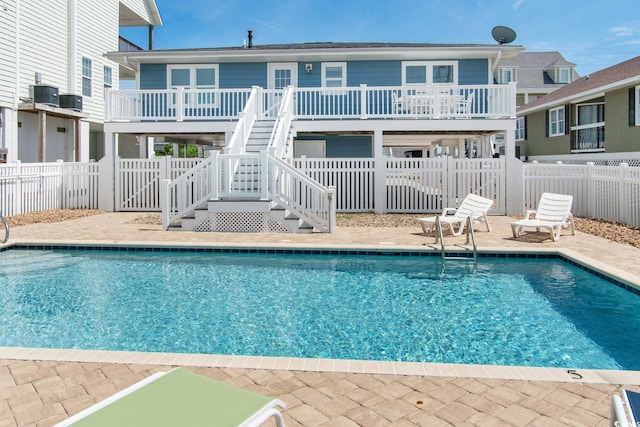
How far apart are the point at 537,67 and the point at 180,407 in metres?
44.2

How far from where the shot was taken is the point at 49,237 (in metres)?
10.6

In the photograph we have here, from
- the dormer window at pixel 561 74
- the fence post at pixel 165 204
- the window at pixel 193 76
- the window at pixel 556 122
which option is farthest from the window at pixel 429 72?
the dormer window at pixel 561 74

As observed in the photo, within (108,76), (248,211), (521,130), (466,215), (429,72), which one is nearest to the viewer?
(466,215)

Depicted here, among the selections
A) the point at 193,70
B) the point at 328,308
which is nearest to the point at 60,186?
the point at 193,70

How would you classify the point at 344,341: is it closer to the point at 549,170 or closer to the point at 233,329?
the point at 233,329

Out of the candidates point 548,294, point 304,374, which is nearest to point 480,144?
point 548,294

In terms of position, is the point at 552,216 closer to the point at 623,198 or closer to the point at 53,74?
the point at 623,198

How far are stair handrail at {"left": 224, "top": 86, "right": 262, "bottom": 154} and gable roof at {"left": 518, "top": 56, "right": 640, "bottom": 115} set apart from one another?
13049 mm

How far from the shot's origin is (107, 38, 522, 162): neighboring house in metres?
16.2

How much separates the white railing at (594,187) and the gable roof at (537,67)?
2590cm

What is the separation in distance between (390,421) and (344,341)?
2065mm

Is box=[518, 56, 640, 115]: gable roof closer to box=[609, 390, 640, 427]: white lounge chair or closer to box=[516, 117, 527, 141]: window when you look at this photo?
box=[516, 117, 527, 141]: window

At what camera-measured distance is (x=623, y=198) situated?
12133mm

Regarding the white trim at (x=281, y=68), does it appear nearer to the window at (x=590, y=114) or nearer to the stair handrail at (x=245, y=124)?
the stair handrail at (x=245, y=124)
